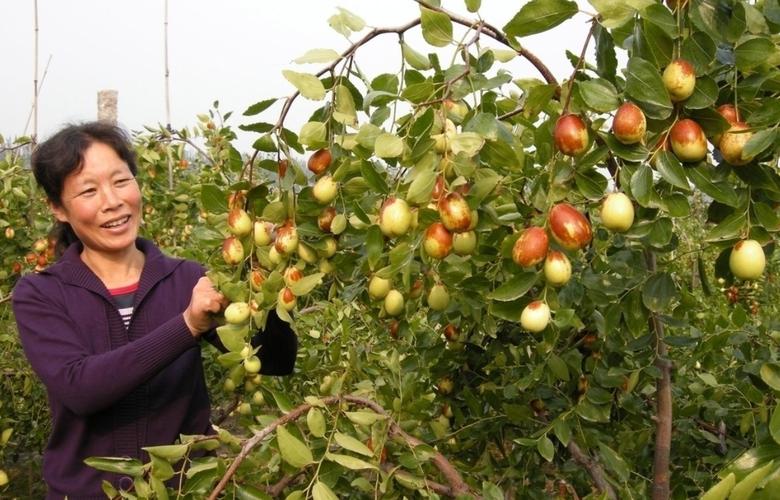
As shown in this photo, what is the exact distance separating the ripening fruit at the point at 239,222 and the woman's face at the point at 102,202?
92cm

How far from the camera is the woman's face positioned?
2.00 meters

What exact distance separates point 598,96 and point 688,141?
0.12 meters

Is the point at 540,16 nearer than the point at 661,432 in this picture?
Yes

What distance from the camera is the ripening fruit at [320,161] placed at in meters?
1.17

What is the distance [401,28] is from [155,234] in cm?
362

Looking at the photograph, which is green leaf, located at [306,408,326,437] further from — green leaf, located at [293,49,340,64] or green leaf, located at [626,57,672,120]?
green leaf, located at [626,57,672,120]

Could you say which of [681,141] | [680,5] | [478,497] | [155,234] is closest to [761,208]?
[681,141]

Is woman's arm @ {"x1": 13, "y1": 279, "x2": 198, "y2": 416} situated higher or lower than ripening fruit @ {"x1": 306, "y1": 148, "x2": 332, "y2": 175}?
lower

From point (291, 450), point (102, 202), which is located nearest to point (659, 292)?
point (291, 450)

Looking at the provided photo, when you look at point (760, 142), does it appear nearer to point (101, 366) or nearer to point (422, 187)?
point (422, 187)

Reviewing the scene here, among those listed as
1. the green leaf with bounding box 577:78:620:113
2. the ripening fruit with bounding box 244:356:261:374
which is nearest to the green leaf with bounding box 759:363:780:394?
the green leaf with bounding box 577:78:620:113

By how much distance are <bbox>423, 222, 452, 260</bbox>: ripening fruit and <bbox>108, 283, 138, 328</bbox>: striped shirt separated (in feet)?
4.31

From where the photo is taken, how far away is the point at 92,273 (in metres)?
2.05

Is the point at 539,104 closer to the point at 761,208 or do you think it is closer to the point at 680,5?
the point at 680,5
